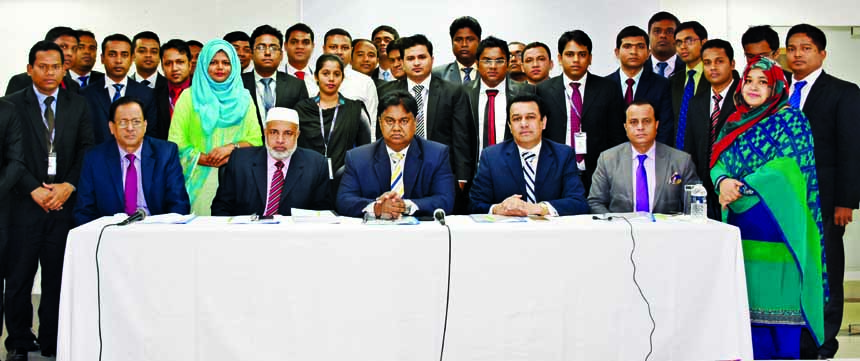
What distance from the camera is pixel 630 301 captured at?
3312 millimetres

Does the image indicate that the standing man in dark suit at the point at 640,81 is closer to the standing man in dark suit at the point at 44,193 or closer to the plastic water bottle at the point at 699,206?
the plastic water bottle at the point at 699,206

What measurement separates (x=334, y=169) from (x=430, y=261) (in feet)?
5.66

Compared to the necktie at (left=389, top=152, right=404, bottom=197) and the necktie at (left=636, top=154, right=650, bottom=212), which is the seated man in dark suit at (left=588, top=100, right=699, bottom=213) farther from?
the necktie at (left=389, top=152, right=404, bottom=197)

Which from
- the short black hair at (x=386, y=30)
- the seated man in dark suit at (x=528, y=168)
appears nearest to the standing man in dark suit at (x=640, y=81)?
the seated man in dark suit at (x=528, y=168)

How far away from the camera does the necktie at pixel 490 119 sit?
4.89 meters

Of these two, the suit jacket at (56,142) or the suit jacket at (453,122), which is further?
the suit jacket at (453,122)

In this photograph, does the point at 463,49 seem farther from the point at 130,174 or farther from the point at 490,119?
the point at 130,174

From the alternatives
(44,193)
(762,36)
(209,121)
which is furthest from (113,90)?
(762,36)

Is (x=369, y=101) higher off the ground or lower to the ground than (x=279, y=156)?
higher

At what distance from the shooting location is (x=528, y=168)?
421 cm

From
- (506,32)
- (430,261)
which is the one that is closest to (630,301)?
(430,261)

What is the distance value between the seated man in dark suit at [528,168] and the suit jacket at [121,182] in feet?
5.41

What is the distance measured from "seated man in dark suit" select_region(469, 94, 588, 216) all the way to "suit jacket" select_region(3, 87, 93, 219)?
233 centimetres

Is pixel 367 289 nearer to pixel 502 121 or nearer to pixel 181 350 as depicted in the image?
pixel 181 350
